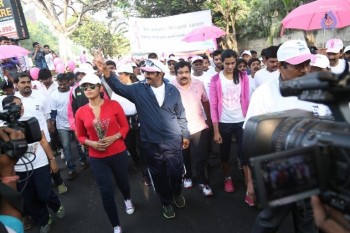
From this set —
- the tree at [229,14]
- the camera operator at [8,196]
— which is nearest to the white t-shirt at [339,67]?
the camera operator at [8,196]

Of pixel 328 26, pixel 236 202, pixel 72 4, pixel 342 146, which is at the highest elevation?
pixel 72 4

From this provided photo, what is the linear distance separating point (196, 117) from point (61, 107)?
2.28 m

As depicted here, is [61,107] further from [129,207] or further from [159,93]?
[159,93]

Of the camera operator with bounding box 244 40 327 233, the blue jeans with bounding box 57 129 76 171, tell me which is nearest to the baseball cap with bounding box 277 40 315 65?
the camera operator with bounding box 244 40 327 233

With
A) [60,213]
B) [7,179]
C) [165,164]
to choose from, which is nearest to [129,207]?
[165,164]

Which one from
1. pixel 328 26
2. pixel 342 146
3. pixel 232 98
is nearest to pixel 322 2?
pixel 328 26

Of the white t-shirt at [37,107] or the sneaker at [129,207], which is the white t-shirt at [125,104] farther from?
the sneaker at [129,207]

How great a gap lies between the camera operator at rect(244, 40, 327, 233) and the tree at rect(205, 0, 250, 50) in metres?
12.2

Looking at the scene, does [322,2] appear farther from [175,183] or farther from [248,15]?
[248,15]

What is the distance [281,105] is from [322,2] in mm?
3148

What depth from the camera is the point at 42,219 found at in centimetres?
356

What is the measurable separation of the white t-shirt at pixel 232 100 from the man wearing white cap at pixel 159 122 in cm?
57

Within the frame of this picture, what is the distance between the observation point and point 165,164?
3547mm

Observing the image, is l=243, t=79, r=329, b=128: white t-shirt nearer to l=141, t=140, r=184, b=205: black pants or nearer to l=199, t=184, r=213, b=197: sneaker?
l=141, t=140, r=184, b=205: black pants
